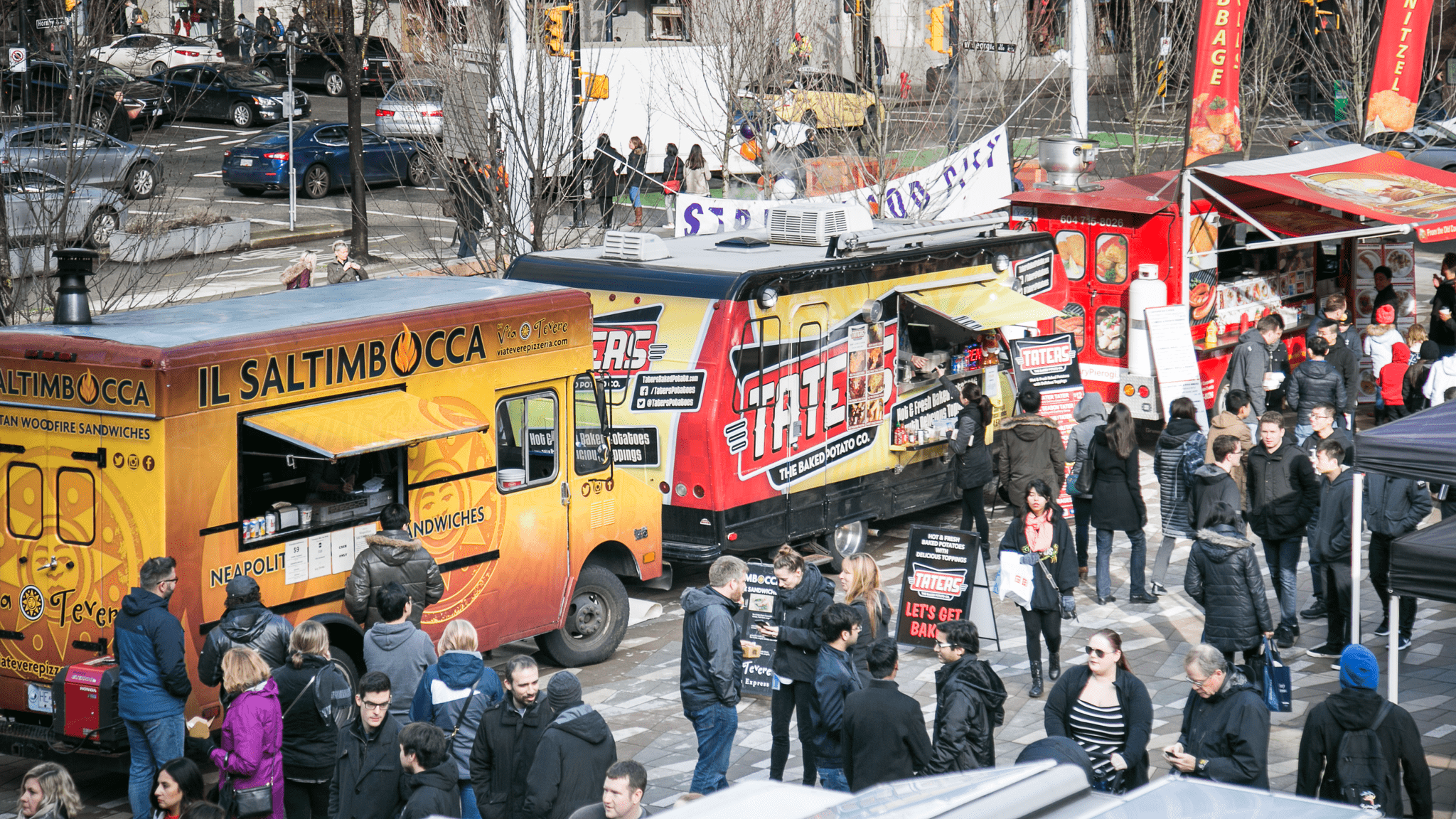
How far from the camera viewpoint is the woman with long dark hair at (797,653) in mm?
8938

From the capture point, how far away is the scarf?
10.9m

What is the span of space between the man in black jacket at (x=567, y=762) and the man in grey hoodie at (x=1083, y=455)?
6951 mm

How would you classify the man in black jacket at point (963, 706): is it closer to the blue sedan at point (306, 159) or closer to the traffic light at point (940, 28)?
the traffic light at point (940, 28)

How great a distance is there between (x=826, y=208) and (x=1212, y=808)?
10.7 m

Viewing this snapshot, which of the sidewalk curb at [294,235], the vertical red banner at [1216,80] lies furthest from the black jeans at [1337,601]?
the sidewalk curb at [294,235]

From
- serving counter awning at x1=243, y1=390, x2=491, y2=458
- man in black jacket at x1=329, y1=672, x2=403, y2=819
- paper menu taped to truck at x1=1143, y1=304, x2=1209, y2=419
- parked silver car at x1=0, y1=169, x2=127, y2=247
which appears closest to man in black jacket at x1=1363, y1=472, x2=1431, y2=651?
paper menu taped to truck at x1=1143, y1=304, x2=1209, y2=419

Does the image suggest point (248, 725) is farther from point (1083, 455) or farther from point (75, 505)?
point (1083, 455)

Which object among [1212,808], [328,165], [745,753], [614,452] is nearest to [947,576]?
[745,753]

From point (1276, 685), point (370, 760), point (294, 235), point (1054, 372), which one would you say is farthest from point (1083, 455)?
point (294, 235)

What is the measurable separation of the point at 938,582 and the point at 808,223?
4.10 metres

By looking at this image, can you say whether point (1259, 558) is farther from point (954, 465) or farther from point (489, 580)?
point (489, 580)

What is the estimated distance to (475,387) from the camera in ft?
35.3

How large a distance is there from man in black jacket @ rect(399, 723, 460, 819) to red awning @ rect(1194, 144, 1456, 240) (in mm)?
12764

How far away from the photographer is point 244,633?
8.72 m
